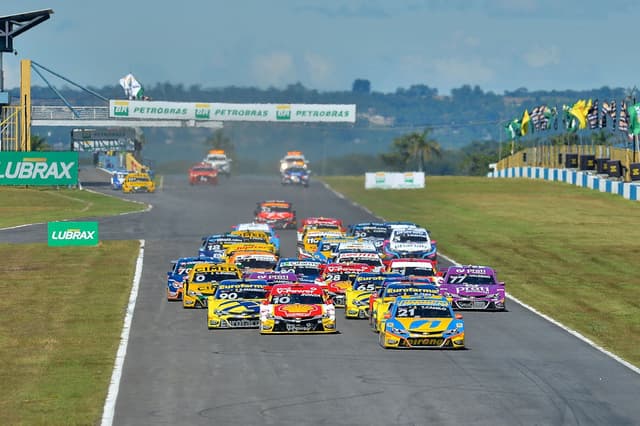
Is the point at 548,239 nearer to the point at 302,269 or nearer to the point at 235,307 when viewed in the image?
the point at 302,269

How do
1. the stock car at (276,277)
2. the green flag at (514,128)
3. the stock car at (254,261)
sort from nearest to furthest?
1. the stock car at (276,277)
2. the stock car at (254,261)
3. the green flag at (514,128)

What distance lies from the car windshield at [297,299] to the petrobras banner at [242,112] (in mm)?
101086

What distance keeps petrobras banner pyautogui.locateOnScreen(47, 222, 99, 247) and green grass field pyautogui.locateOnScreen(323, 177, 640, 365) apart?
17.6 meters

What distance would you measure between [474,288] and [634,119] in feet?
221

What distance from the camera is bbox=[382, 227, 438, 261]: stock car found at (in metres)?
55.6

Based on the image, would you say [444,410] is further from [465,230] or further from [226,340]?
[465,230]

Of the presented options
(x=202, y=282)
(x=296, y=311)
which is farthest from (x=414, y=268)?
(x=296, y=311)

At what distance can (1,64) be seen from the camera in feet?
350

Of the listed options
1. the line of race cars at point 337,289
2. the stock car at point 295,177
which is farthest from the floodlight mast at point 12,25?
the line of race cars at point 337,289

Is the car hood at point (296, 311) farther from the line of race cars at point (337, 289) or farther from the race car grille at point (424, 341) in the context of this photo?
the race car grille at point (424, 341)

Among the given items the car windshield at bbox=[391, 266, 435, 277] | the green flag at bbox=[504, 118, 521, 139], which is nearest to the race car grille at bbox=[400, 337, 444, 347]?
the car windshield at bbox=[391, 266, 435, 277]

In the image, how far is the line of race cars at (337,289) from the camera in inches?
1307

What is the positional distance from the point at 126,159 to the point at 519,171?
42370 mm

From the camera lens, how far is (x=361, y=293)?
3944 cm
